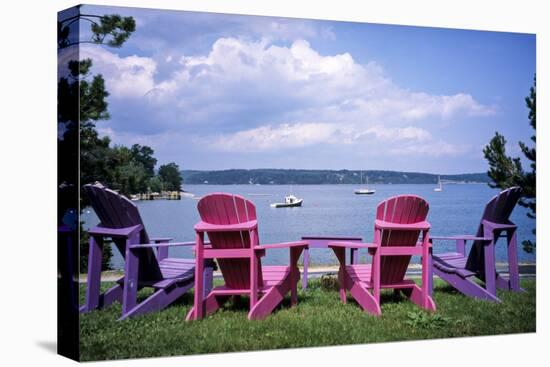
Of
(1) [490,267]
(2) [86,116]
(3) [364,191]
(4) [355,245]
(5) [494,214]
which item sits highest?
(2) [86,116]

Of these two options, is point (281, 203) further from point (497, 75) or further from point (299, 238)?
point (497, 75)

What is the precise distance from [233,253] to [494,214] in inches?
104

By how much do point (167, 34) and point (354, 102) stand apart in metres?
1.89

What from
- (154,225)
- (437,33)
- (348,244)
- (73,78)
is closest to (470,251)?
(348,244)

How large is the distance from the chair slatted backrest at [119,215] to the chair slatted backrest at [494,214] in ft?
9.77

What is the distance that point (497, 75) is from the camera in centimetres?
799

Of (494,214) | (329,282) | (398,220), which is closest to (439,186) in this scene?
(494,214)

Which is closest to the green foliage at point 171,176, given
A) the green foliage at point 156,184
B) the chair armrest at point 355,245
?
the green foliage at point 156,184

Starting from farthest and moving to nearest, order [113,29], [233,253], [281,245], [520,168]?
[520,168], [281,245], [233,253], [113,29]

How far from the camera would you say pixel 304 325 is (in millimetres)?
6859

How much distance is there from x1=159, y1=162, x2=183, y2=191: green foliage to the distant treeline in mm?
175

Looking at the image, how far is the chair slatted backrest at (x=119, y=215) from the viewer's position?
6.36 m

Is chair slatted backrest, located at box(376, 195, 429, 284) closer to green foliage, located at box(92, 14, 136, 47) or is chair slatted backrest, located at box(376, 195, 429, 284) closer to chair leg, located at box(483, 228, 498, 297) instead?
chair leg, located at box(483, 228, 498, 297)

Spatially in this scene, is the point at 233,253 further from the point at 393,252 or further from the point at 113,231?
the point at 393,252
